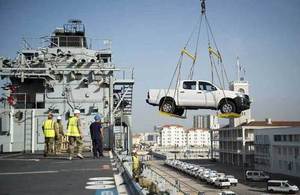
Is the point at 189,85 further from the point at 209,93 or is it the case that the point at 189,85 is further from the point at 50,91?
the point at 50,91

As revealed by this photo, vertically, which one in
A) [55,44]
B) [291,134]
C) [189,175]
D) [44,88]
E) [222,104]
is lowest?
[189,175]

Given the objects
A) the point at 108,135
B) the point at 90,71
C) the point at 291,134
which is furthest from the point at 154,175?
the point at 291,134

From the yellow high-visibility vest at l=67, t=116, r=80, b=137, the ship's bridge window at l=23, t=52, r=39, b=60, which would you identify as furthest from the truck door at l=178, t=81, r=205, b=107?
the ship's bridge window at l=23, t=52, r=39, b=60

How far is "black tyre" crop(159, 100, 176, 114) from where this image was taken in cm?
1308

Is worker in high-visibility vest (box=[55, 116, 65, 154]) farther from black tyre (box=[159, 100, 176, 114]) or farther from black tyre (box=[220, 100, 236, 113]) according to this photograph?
black tyre (box=[220, 100, 236, 113])

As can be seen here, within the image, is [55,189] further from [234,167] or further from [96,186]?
[234,167]

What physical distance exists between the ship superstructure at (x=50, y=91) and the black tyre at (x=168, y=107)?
730 cm

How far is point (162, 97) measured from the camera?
1330 cm

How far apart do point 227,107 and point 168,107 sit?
2.39 metres

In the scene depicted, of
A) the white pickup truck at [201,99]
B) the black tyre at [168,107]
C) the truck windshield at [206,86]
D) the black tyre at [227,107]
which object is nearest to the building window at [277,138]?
the white pickup truck at [201,99]

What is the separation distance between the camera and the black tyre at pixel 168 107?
515 inches

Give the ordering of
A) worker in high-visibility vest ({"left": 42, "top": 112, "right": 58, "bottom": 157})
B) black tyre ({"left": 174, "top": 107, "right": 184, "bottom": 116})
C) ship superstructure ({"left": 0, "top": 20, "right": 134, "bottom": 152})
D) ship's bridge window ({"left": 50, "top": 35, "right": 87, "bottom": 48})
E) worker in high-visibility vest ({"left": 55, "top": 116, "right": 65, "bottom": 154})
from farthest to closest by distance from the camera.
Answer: ship's bridge window ({"left": 50, "top": 35, "right": 87, "bottom": 48}) → ship superstructure ({"left": 0, "top": 20, "right": 134, "bottom": 152}) → worker in high-visibility vest ({"left": 55, "top": 116, "right": 65, "bottom": 154}) → worker in high-visibility vest ({"left": 42, "top": 112, "right": 58, "bottom": 157}) → black tyre ({"left": 174, "top": 107, "right": 184, "bottom": 116})

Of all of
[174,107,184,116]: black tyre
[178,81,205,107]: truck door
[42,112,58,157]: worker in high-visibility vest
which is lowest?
[42,112,58,157]: worker in high-visibility vest

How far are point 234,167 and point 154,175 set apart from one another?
Answer: 64980 mm
